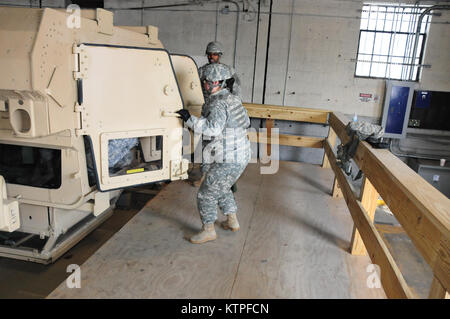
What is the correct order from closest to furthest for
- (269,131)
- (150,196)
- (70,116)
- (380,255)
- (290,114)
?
(380,255) → (70,116) → (150,196) → (269,131) → (290,114)

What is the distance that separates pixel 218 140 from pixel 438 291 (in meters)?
1.87

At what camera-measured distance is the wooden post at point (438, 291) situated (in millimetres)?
1315

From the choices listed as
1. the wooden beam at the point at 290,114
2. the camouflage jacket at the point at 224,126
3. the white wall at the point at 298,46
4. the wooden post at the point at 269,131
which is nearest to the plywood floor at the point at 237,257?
the camouflage jacket at the point at 224,126

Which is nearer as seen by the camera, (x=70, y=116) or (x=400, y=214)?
(x=400, y=214)

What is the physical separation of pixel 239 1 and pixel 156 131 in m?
4.57

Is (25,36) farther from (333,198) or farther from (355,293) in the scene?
(333,198)

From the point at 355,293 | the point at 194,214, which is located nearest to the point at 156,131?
the point at 194,214

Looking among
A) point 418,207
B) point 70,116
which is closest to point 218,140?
point 70,116

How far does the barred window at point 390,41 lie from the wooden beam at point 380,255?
4.42 m

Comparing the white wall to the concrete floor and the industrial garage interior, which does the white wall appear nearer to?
the industrial garage interior

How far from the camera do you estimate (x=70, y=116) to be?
2.36 meters

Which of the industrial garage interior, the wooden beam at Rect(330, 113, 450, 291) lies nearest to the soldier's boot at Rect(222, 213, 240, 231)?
the industrial garage interior

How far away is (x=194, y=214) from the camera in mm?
3467

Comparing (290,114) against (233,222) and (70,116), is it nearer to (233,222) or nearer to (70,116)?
(233,222)
